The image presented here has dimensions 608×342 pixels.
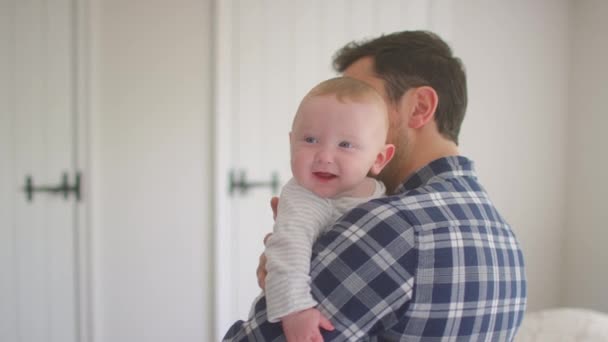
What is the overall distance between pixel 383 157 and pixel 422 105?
0.14m

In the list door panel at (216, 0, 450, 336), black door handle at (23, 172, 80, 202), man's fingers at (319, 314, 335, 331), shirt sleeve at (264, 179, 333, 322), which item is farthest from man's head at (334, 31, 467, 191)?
black door handle at (23, 172, 80, 202)

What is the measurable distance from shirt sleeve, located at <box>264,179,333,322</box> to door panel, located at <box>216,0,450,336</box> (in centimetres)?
154

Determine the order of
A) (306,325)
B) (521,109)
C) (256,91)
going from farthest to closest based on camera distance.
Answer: (521,109), (256,91), (306,325)

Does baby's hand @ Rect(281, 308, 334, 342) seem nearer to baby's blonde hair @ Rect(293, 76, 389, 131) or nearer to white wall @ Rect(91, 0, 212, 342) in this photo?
baby's blonde hair @ Rect(293, 76, 389, 131)

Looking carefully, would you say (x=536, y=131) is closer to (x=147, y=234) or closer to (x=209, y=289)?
(x=209, y=289)

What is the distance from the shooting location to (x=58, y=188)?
210 cm

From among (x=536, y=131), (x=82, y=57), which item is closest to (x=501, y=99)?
(x=536, y=131)

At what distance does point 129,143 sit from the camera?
7.03 feet

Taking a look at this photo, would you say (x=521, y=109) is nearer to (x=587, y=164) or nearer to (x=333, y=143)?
(x=587, y=164)

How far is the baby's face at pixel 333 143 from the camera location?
72cm

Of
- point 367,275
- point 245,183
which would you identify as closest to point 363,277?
point 367,275

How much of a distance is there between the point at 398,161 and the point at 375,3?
1.77 m

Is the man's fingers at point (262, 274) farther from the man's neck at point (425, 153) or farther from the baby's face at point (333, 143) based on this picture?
the man's neck at point (425, 153)

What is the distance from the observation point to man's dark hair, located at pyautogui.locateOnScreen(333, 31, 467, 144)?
874 mm
